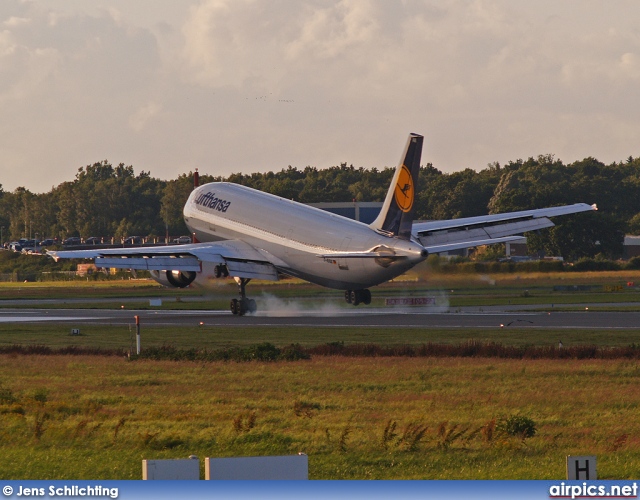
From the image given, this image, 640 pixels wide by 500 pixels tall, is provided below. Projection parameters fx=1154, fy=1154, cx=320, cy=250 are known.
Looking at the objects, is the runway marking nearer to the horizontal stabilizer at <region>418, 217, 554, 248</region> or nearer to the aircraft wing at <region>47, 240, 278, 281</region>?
the aircraft wing at <region>47, 240, 278, 281</region>

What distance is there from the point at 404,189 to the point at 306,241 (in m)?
9.35

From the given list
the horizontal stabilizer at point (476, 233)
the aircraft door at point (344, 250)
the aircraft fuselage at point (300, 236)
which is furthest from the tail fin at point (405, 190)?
the horizontal stabilizer at point (476, 233)

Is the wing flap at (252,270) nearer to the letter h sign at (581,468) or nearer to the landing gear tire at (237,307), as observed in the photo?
the landing gear tire at (237,307)

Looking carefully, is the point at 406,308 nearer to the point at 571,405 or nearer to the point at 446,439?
the point at 571,405

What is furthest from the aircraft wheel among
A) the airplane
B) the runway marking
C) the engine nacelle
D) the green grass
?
the green grass

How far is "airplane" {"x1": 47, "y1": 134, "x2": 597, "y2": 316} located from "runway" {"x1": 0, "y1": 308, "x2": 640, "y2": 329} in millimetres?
2085

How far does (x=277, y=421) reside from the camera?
25422 mm

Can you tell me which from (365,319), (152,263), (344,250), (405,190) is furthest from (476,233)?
(152,263)

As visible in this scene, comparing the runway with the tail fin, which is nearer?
the runway

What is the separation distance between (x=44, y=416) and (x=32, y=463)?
18.6 feet

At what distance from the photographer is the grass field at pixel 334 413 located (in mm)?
20016

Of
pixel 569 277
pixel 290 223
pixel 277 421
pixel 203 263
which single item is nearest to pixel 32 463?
pixel 277 421

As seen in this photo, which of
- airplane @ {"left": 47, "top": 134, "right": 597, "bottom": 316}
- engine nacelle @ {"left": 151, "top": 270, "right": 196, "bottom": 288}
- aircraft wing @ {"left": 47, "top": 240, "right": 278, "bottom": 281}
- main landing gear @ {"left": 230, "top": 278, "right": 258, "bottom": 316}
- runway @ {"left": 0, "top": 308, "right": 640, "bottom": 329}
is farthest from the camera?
engine nacelle @ {"left": 151, "top": 270, "right": 196, "bottom": 288}

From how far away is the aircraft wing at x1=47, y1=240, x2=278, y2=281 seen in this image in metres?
66.8
